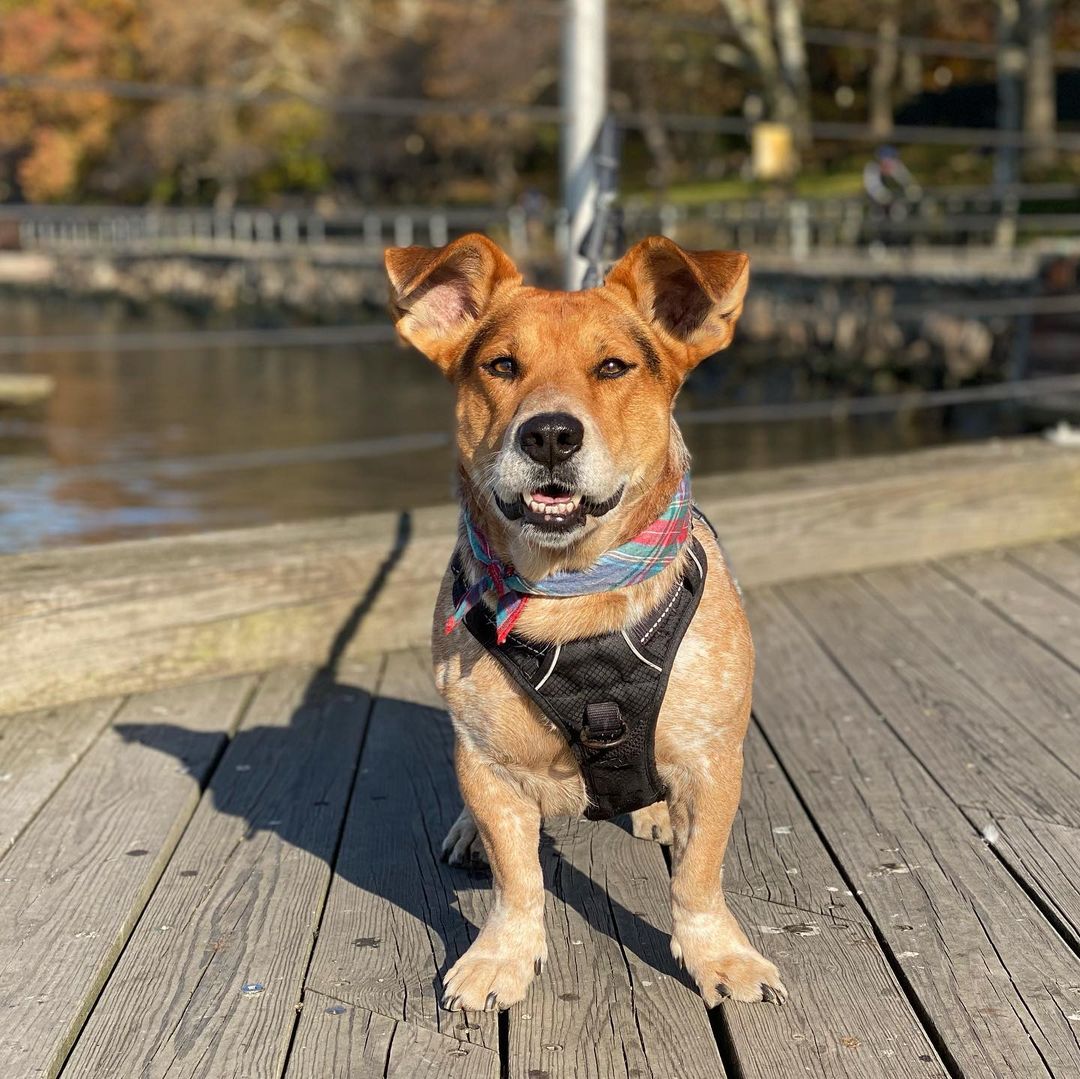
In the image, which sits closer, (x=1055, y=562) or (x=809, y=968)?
(x=809, y=968)

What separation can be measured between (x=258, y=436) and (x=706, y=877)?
43.0ft

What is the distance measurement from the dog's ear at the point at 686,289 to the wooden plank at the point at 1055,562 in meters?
2.46

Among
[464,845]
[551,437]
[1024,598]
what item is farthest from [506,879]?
[1024,598]

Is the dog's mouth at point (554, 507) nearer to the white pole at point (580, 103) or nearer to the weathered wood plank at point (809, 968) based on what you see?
the weathered wood plank at point (809, 968)

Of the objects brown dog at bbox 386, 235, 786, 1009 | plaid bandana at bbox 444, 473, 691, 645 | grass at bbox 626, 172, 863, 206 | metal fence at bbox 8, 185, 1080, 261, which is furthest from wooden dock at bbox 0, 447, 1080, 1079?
grass at bbox 626, 172, 863, 206

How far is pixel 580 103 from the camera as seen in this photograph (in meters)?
4.75

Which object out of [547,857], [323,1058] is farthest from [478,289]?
[323,1058]

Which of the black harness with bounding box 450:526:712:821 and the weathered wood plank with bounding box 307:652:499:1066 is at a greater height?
the black harness with bounding box 450:526:712:821

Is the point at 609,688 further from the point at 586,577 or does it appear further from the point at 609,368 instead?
the point at 609,368

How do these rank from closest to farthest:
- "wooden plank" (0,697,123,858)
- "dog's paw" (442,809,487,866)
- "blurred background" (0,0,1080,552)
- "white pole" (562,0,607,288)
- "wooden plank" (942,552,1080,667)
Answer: "dog's paw" (442,809,487,866), "wooden plank" (0,697,123,858), "wooden plank" (942,552,1080,667), "white pole" (562,0,607,288), "blurred background" (0,0,1080,552)

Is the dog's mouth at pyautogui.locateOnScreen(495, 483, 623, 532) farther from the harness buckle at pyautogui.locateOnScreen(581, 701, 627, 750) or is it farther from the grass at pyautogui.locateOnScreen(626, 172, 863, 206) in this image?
the grass at pyautogui.locateOnScreen(626, 172, 863, 206)

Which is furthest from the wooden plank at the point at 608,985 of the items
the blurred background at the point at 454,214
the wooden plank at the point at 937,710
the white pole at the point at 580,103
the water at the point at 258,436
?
the white pole at the point at 580,103

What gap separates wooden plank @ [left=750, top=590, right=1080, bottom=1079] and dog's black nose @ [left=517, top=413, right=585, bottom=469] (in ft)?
3.36

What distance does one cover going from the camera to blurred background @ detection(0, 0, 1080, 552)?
23.3 feet
